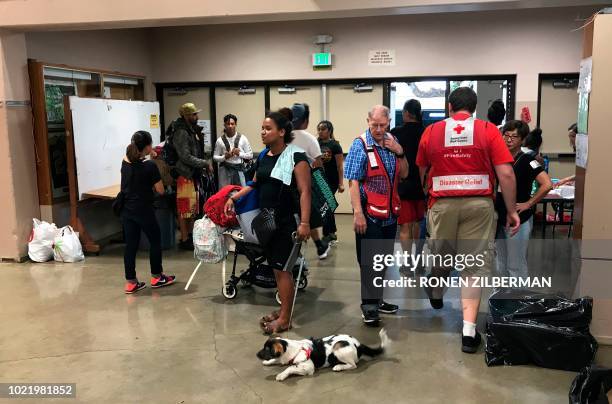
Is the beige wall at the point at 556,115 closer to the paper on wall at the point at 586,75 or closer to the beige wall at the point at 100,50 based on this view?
the paper on wall at the point at 586,75

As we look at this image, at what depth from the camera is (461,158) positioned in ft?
10.4

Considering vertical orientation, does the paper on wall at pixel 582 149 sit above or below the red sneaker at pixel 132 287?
above

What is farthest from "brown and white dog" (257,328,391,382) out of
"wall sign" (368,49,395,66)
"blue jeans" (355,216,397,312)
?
"wall sign" (368,49,395,66)

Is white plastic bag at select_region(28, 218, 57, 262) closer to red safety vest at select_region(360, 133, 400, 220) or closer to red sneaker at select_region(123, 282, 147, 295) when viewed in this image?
red sneaker at select_region(123, 282, 147, 295)

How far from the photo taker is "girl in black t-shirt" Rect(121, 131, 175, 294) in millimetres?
4320

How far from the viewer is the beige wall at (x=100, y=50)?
5.71m

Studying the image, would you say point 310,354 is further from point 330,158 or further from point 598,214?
point 330,158

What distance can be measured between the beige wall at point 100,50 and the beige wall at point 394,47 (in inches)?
9.5

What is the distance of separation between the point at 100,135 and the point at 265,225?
3327 mm

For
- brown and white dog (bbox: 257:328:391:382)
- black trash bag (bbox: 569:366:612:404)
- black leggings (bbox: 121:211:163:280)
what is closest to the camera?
black trash bag (bbox: 569:366:612:404)

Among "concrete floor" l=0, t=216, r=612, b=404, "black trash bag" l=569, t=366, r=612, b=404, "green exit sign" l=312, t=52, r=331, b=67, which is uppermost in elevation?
"green exit sign" l=312, t=52, r=331, b=67

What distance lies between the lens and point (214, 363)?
323 cm

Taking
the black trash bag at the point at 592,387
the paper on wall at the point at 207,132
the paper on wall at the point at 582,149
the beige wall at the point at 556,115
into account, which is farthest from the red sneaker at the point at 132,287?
the beige wall at the point at 556,115

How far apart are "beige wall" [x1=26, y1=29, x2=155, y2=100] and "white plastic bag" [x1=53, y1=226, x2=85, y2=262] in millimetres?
1830
